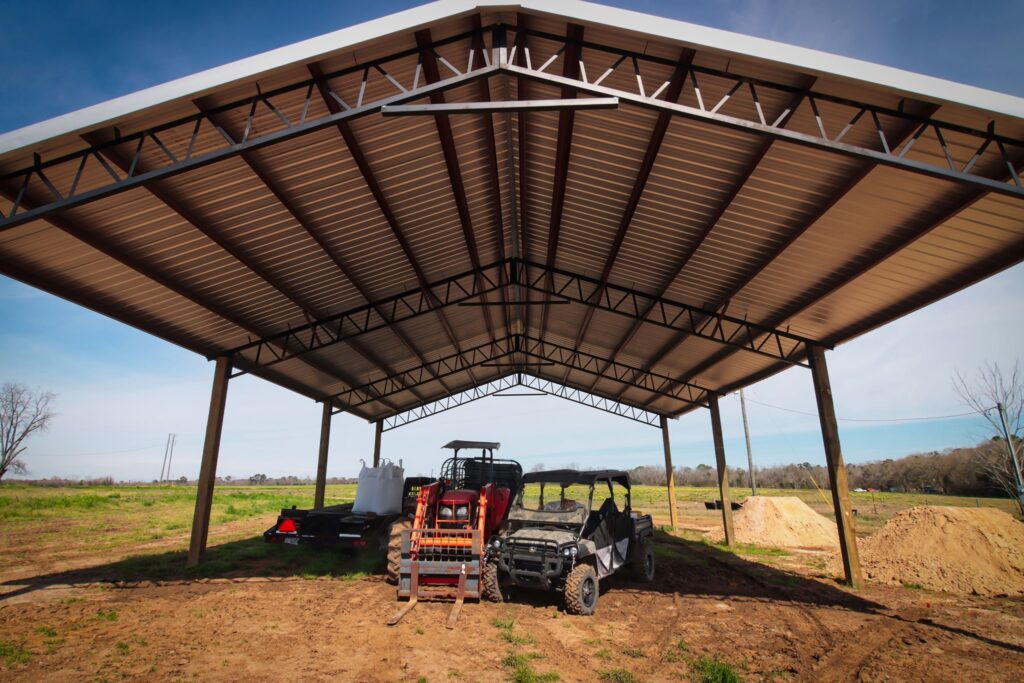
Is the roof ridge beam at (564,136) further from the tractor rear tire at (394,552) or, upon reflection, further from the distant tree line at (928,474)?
the distant tree line at (928,474)

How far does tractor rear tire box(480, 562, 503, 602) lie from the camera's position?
8.55 metres

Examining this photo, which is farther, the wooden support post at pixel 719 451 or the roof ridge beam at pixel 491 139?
the wooden support post at pixel 719 451

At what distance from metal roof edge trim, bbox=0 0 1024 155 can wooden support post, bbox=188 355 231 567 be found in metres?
7.98

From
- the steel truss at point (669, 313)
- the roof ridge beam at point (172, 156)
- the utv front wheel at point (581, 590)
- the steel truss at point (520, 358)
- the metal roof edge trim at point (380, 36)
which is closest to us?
the metal roof edge trim at point (380, 36)

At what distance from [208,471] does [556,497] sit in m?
9.09

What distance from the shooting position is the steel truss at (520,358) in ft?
65.3

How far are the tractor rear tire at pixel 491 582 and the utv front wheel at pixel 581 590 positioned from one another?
1.36m

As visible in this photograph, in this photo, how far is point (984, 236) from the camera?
734cm

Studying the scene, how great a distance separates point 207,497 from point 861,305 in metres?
16.3

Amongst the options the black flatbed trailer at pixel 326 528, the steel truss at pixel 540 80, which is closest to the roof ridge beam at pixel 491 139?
the steel truss at pixel 540 80

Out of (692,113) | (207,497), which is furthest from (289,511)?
(692,113)

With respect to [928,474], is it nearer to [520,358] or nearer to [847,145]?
[520,358]

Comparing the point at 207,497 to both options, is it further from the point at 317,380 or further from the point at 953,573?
the point at 953,573

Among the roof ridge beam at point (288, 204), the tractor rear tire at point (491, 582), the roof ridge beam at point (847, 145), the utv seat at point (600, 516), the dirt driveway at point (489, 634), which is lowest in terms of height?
the dirt driveway at point (489, 634)
